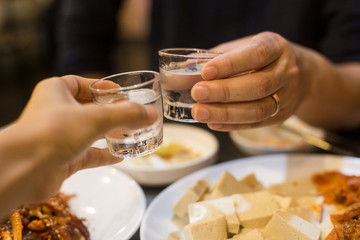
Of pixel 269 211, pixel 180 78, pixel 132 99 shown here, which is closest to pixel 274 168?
pixel 269 211

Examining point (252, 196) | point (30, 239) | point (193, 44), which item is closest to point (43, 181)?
point (30, 239)

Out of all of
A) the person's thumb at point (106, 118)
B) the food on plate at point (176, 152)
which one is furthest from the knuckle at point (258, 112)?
the food on plate at point (176, 152)

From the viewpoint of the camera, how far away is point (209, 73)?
1114 mm

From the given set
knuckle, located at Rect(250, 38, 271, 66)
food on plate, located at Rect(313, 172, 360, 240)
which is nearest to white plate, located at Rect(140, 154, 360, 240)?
→ food on plate, located at Rect(313, 172, 360, 240)

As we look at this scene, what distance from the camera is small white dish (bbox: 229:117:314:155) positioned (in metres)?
1.99

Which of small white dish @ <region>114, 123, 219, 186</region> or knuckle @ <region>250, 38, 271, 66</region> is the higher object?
knuckle @ <region>250, 38, 271, 66</region>

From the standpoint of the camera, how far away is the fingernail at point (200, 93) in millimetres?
1106

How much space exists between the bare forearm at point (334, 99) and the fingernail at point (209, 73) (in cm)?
99

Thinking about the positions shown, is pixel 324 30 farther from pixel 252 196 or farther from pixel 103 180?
pixel 103 180

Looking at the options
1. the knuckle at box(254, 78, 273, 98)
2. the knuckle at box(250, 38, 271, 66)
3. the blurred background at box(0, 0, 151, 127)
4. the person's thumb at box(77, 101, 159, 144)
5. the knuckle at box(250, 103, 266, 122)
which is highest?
the knuckle at box(250, 38, 271, 66)

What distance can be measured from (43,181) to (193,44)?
2.50 m

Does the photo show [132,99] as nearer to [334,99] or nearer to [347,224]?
[347,224]

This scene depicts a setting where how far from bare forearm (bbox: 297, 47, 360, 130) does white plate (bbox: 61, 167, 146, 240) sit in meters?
1.20

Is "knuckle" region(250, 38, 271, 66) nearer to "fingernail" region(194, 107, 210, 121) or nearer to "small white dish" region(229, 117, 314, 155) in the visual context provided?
"fingernail" region(194, 107, 210, 121)
